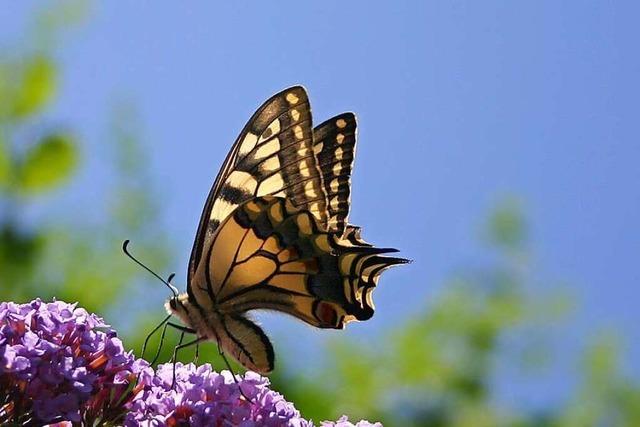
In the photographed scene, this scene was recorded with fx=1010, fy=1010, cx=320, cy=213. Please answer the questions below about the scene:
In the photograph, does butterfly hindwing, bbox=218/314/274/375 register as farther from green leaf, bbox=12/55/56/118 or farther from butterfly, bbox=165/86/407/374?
green leaf, bbox=12/55/56/118

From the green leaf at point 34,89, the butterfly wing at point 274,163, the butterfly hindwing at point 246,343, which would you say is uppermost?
the green leaf at point 34,89

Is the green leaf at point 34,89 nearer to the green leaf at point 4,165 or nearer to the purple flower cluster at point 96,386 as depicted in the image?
the green leaf at point 4,165

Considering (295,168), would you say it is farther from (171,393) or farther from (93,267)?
(93,267)

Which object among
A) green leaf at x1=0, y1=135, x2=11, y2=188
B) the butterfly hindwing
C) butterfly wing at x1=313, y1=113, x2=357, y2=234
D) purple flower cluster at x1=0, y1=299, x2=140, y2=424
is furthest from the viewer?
green leaf at x1=0, y1=135, x2=11, y2=188

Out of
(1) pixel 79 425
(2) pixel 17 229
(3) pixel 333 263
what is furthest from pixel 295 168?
(2) pixel 17 229

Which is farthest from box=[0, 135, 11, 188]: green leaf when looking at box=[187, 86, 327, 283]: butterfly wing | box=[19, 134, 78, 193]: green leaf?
box=[187, 86, 327, 283]: butterfly wing

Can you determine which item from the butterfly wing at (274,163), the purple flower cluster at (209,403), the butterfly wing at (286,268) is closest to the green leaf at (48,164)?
the butterfly wing at (274,163)

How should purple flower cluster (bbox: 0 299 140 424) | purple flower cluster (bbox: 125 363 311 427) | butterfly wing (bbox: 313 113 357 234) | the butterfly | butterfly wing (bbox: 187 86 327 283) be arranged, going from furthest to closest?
butterfly wing (bbox: 313 113 357 234) < butterfly wing (bbox: 187 86 327 283) < the butterfly < purple flower cluster (bbox: 125 363 311 427) < purple flower cluster (bbox: 0 299 140 424)

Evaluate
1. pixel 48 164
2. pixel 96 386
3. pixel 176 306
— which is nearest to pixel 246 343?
pixel 176 306
